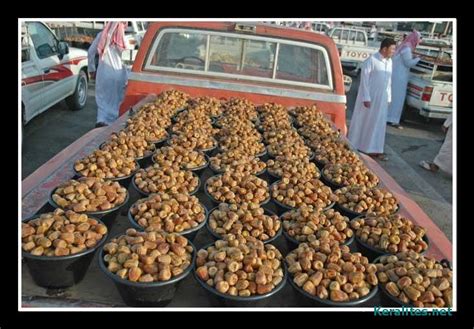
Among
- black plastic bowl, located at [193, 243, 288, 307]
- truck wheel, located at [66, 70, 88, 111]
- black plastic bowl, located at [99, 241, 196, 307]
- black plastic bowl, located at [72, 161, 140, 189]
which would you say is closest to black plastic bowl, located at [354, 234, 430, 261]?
black plastic bowl, located at [193, 243, 288, 307]

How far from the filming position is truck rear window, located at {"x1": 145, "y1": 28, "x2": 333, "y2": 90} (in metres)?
5.01

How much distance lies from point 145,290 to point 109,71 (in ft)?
19.5

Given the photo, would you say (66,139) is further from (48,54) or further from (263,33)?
(263,33)

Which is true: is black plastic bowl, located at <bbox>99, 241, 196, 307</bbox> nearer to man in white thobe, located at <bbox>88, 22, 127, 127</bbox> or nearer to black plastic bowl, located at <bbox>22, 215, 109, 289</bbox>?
black plastic bowl, located at <bbox>22, 215, 109, 289</bbox>

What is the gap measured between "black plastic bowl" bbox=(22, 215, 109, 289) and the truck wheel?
701 centimetres

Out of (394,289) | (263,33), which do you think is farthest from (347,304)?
(263,33)

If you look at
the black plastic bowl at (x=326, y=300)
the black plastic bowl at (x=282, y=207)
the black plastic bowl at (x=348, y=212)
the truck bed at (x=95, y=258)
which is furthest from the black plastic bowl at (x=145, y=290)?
the black plastic bowl at (x=348, y=212)

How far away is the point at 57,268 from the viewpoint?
2.09 meters

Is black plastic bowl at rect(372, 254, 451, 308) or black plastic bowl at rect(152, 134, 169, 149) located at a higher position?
black plastic bowl at rect(152, 134, 169, 149)

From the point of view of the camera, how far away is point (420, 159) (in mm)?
7457

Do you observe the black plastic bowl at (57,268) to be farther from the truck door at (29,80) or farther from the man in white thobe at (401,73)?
the man in white thobe at (401,73)

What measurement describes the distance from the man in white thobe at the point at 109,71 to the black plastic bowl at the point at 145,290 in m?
5.43

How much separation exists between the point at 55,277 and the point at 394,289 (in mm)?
1729

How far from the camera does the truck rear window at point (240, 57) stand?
501 cm
